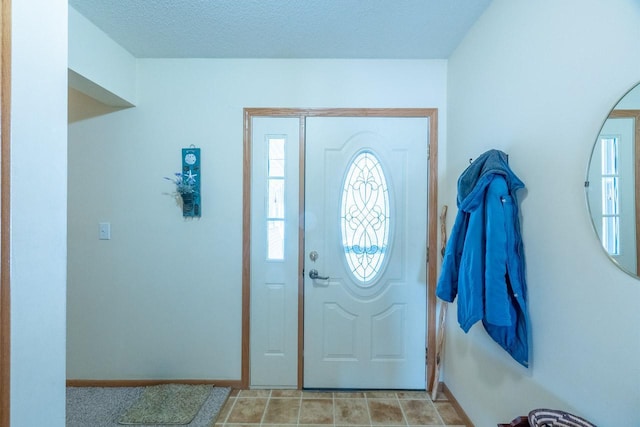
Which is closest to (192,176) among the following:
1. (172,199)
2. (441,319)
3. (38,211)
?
(172,199)

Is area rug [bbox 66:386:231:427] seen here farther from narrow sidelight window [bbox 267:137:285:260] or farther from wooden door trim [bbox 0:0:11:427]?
wooden door trim [bbox 0:0:11:427]

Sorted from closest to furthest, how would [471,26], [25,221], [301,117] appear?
[25,221], [471,26], [301,117]

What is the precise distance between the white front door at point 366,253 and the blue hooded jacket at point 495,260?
2.48 feet

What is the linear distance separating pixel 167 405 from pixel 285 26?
2.58m

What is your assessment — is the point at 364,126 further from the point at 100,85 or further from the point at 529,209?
the point at 100,85

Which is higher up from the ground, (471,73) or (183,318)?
(471,73)

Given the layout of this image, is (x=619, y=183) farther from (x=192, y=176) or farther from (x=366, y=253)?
(x=192, y=176)

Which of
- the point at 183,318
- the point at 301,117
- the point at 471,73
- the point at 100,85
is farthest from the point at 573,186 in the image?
the point at 100,85

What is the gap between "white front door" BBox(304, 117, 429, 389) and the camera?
2176 mm

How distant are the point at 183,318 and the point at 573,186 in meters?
2.44

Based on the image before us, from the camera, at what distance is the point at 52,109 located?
736 millimetres

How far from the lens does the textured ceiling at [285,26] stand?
163 centimetres

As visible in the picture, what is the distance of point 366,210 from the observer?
7.22 feet

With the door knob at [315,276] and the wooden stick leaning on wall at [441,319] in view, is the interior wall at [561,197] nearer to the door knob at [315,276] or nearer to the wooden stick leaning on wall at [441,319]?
the wooden stick leaning on wall at [441,319]
